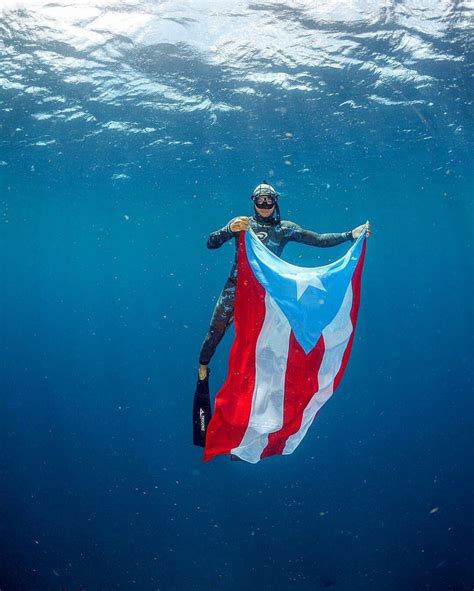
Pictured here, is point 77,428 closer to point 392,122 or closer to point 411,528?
point 411,528

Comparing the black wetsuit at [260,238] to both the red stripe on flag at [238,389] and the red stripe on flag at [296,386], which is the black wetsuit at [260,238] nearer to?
the red stripe on flag at [238,389]

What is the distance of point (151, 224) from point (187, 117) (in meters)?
21.3

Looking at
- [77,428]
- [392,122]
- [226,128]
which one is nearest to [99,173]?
[226,128]

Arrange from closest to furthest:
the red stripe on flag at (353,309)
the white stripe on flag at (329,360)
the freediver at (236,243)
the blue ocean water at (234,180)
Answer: the white stripe on flag at (329,360)
the red stripe on flag at (353,309)
the freediver at (236,243)
the blue ocean water at (234,180)

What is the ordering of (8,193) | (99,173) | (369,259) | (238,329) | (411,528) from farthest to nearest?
(369,259)
(8,193)
(99,173)
(411,528)
(238,329)

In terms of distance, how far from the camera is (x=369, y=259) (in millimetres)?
60594

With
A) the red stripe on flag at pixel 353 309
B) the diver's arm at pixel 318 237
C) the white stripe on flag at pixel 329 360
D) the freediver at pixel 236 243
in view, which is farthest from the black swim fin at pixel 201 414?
the diver's arm at pixel 318 237

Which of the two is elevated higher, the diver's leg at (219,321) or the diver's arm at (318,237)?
the diver's arm at (318,237)

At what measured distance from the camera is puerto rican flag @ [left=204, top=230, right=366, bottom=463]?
17.2 feet

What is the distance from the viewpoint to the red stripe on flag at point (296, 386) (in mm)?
5312

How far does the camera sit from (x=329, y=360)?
548cm

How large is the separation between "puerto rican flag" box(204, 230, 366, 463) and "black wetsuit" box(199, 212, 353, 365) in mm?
455

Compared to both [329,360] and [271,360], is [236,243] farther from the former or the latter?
[329,360]

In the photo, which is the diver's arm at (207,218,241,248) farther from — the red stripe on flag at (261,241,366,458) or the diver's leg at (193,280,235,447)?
the red stripe on flag at (261,241,366,458)
